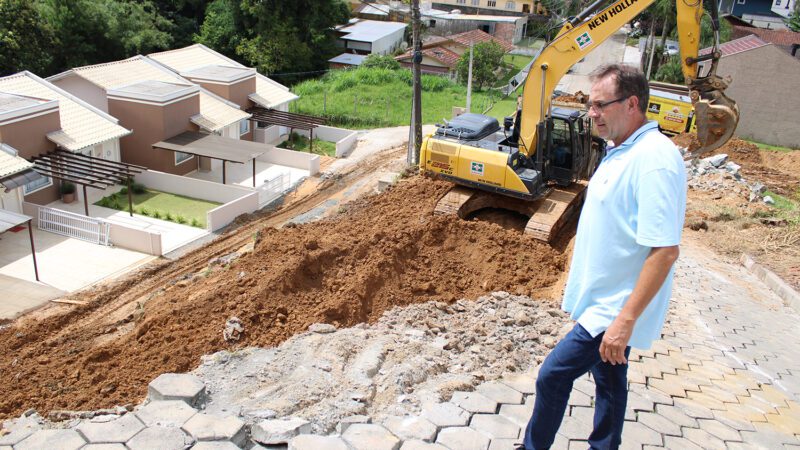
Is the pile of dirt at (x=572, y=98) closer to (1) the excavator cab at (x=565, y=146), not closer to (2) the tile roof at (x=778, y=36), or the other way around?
(1) the excavator cab at (x=565, y=146)

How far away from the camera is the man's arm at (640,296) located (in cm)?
333

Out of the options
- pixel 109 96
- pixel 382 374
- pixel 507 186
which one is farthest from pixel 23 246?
pixel 382 374

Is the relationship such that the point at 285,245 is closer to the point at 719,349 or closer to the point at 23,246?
the point at 719,349

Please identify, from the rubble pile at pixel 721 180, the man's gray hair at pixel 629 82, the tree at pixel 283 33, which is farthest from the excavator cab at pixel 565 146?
the tree at pixel 283 33

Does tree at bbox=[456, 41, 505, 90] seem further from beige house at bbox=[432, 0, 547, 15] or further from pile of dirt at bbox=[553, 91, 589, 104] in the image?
beige house at bbox=[432, 0, 547, 15]

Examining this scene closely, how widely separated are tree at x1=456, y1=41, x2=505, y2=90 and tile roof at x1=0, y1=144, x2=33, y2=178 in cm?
2650

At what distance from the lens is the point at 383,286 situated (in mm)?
9344

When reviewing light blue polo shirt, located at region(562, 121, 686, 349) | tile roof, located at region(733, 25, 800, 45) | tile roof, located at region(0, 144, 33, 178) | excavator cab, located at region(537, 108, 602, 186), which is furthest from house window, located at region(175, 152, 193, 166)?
tile roof, located at region(733, 25, 800, 45)

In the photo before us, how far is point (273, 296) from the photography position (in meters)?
8.64

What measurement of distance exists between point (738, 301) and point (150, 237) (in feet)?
41.2

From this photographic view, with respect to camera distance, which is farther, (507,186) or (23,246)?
(23,246)

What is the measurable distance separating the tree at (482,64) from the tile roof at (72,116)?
23017mm

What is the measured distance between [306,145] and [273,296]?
1861cm

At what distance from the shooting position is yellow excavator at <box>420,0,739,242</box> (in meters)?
12.1
